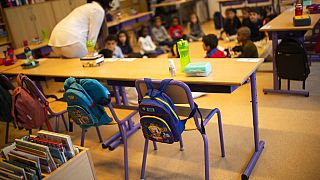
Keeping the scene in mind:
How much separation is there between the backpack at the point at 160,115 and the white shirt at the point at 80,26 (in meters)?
1.79

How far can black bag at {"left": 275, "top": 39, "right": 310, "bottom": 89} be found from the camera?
3.00 meters

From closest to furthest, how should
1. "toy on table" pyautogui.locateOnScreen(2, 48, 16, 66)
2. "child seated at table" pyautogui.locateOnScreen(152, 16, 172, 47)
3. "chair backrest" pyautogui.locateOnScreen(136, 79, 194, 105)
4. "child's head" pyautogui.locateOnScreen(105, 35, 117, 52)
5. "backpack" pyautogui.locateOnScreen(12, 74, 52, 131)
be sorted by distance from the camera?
"chair backrest" pyautogui.locateOnScreen(136, 79, 194, 105) < "backpack" pyautogui.locateOnScreen(12, 74, 52, 131) < "toy on table" pyautogui.locateOnScreen(2, 48, 16, 66) < "child's head" pyautogui.locateOnScreen(105, 35, 117, 52) < "child seated at table" pyautogui.locateOnScreen(152, 16, 172, 47)

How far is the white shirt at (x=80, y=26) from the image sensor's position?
3387mm

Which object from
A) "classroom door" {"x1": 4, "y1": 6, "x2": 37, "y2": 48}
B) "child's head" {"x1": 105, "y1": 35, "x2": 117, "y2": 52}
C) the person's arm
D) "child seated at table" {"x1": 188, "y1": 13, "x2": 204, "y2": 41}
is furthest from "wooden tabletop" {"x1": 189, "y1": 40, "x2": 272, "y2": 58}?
"classroom door" {"x1": 4, "y1": 6, "x2": 37, "y2": 48}

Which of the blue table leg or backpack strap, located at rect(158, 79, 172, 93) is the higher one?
backpack strap, located at rect(158, 79, 172, 93)

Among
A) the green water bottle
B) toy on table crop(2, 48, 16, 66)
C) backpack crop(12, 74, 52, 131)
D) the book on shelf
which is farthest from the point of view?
toy on table crop(2, 48, 16, 66)

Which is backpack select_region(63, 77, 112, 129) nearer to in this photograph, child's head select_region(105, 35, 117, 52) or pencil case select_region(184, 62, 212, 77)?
pencil case select_region(184, 62, 212, 77)

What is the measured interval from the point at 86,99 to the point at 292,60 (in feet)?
6.70

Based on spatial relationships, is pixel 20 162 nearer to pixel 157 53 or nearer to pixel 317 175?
pixel 317 175

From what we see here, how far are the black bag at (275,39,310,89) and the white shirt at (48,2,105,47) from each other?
1918 mm

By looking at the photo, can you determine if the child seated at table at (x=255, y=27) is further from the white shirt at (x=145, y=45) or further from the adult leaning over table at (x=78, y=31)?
the adult leaning over table at (x=78, y=31)

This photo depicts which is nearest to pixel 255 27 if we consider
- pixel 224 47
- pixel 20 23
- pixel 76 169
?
pixel 224 47

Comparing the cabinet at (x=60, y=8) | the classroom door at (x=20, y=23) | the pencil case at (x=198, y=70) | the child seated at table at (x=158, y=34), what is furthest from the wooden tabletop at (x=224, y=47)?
the classroom door at (x=20, y=23)

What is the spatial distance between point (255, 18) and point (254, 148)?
12.0 feet
